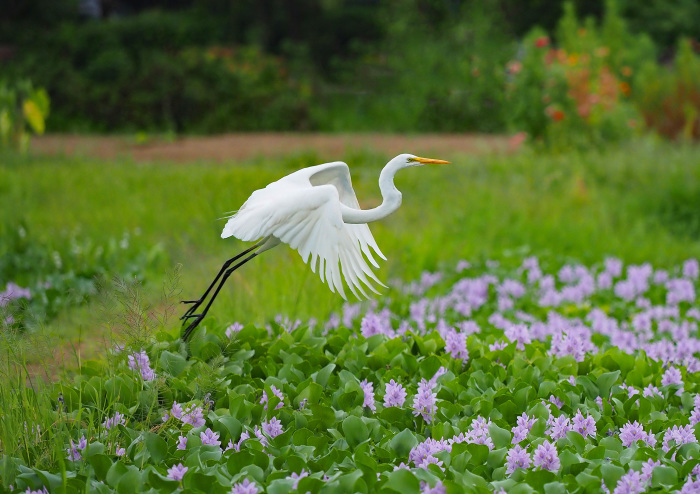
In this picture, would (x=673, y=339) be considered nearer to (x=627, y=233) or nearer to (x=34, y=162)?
(x=627, y=233)

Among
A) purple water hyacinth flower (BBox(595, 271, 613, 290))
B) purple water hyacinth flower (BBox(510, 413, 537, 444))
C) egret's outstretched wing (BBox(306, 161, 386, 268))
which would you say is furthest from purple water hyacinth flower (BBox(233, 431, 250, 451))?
purple water hyacinth flower (BBox(595, 271, 613, 290))

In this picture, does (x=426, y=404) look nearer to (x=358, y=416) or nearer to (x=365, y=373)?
(x=358, y=416)

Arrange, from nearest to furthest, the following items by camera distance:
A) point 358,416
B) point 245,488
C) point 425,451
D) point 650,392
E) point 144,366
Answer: point 245,488, point 425,451, point 358,416, point 144,366, point 650,392

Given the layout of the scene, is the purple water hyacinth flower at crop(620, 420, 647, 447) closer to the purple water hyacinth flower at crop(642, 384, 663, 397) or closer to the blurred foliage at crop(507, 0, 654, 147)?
the purple water hyacinth flower at crop(642, 384, 663, 397)

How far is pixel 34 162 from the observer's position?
347 inches

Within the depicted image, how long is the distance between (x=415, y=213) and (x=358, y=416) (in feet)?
12.1

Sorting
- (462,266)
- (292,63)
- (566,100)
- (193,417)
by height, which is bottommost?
(462,266)

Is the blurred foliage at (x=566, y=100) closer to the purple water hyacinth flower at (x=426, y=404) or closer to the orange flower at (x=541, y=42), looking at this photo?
the orange flower at (x=541, y=42)

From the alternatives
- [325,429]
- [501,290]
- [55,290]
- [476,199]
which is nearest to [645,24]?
[476,199]

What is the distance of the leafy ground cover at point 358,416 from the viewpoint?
2.11m

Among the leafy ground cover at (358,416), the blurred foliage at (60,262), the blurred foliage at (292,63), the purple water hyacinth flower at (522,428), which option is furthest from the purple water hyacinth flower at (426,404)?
the blurred foliage at (292,63)

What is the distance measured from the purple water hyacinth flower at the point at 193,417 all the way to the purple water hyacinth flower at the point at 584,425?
3.47 feet

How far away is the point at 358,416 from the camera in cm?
250

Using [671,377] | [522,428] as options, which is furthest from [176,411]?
[671,377]
